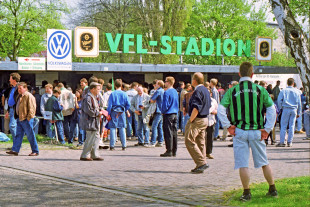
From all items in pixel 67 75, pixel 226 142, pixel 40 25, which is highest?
pixel 40 25

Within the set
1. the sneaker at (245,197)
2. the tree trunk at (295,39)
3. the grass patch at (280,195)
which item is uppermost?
Answer: the tree trunk at (295,39)

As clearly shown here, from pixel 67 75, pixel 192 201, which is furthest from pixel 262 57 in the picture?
pixel 192 201

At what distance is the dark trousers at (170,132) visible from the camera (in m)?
13.5

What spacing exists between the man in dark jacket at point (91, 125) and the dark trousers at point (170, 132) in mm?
1686

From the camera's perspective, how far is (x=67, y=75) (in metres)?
29.2

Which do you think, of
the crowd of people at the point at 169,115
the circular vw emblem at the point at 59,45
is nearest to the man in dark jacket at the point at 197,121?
the crowd of people at the point at 169,115

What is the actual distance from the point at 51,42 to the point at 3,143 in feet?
Answer: 39.7

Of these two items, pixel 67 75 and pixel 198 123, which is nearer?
pixel 198 123

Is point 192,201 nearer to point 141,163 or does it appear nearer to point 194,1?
point 141,163

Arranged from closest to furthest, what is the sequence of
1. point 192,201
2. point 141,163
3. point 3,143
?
point 192,201
point 141,163
point 3,143

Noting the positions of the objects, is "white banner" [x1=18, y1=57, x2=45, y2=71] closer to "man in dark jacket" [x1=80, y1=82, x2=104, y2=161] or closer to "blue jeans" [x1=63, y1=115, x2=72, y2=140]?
"blue jeans" [x1=63, y1=115, x2=72, y2=140]

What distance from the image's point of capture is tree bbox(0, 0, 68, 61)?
153 feet

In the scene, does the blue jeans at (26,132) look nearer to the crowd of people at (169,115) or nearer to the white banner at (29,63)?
the crowd of people at (169,115)

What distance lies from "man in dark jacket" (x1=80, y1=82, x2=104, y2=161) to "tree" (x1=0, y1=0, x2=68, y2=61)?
35.2 meters
